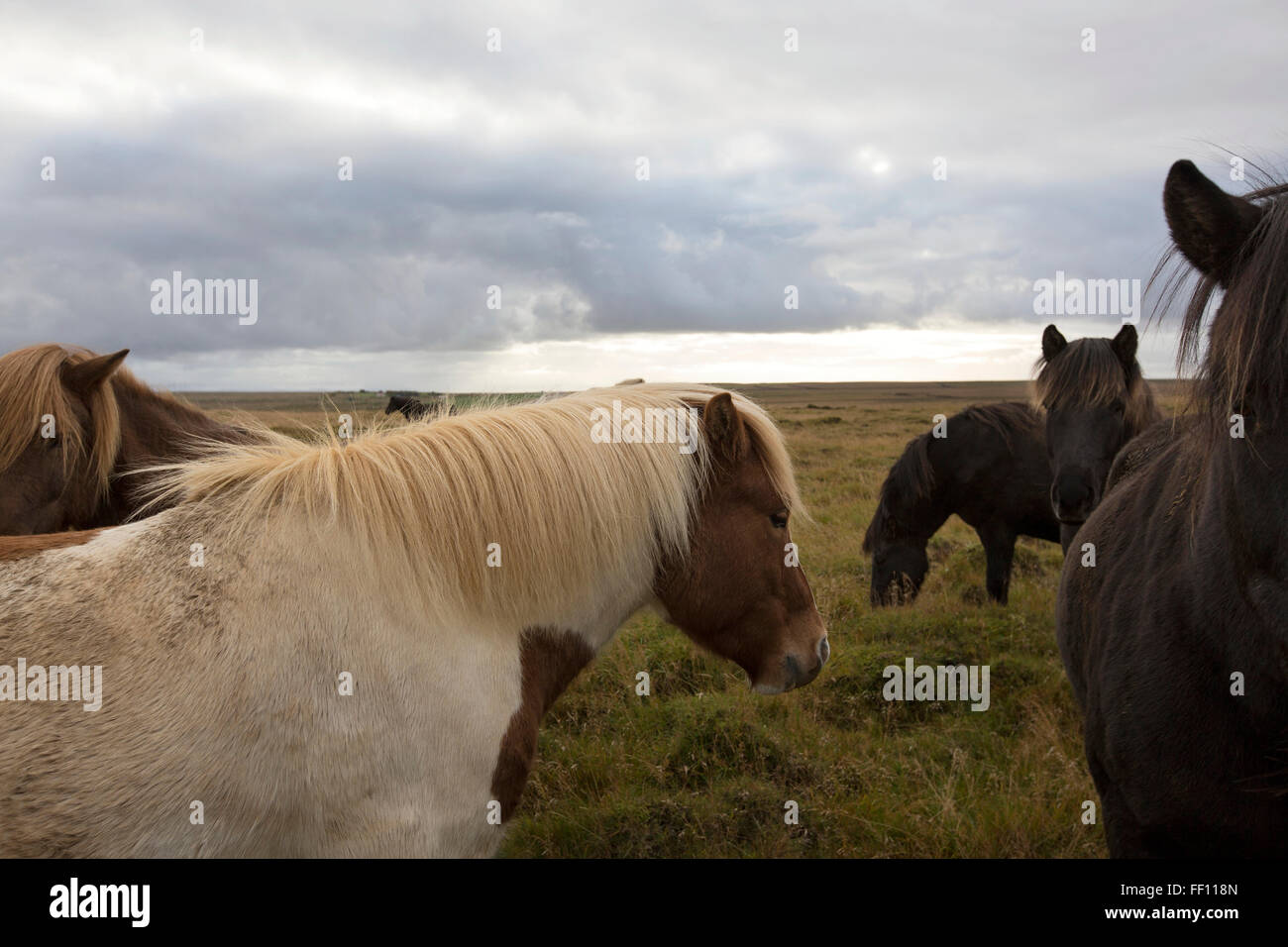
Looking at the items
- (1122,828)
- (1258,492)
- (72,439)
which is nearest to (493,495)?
(1258,492)

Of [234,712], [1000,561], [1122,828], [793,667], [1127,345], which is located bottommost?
[1122,828]

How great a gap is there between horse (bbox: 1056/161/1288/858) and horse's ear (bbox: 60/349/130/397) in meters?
5.19

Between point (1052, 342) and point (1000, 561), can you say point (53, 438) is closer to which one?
point (1052, 342)

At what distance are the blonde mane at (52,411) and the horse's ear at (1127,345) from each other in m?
7.06

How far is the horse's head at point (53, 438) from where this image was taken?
4.21 m

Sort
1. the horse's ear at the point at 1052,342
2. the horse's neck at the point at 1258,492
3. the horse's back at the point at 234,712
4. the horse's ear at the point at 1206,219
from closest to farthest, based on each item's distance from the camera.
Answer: the horse's neck at the point at 1258,492
the horse's ear at the point at 1206,219
the horse's back at the point at 234,712
the horse's ear at the point at 1052,342

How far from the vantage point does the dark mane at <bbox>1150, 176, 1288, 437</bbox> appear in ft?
6.13

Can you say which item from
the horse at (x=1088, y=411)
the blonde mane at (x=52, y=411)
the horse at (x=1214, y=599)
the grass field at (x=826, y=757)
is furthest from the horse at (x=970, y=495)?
the blonde mane at (x=52, y=411)

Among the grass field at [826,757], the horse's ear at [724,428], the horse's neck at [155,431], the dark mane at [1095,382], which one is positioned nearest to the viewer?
the horse's ear at [724,428]

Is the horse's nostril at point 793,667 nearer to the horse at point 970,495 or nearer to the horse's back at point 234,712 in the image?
the horse's back at point 234,712

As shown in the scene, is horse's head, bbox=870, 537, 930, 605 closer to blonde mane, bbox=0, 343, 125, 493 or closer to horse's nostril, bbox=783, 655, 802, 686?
horse's nostril, bbox=783, 655, 802, 686

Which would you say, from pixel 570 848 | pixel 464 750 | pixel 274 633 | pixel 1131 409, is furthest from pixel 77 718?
pixel 1131 409

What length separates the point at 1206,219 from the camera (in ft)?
6.91

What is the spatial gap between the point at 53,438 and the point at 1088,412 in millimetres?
6891
